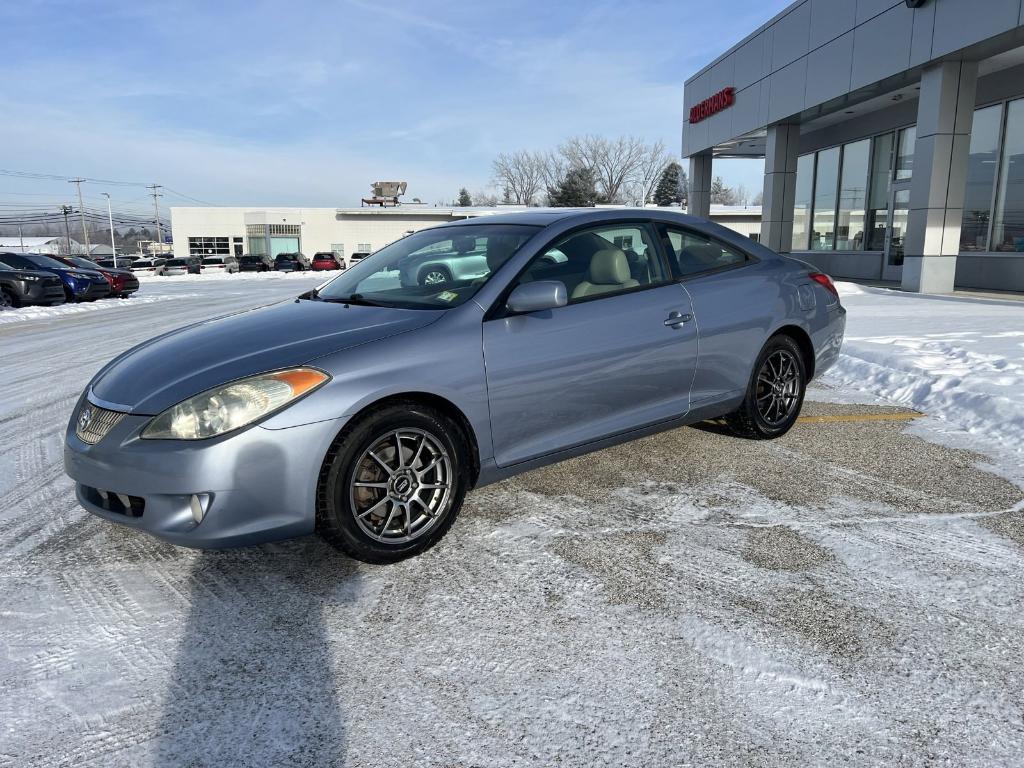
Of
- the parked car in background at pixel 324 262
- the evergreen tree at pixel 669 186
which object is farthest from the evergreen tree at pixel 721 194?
the parked car in background at pixel 324 262

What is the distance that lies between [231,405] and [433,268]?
1.58m

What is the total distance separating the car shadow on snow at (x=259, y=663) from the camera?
2105mm

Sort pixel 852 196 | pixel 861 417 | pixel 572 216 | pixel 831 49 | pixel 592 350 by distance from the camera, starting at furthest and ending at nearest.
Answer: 1. pixel 852 196
2. pixel 831 49
3. pixel 861 417
4. pixel 572 216
5. pixel 592 350

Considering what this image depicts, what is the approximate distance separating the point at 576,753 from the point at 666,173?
92911 millimetres

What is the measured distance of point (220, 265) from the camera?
197 feet

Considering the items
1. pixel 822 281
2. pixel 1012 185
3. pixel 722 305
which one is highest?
pixel 1012 185

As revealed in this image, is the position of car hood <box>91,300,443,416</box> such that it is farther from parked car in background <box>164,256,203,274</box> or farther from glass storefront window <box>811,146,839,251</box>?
parked car in background <box>164,256,203,274</box>

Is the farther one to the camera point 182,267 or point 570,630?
point 182,267

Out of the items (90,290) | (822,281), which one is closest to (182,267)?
(90,290)

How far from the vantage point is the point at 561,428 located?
369 cm

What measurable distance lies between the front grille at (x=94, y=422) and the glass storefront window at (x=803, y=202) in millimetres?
25315

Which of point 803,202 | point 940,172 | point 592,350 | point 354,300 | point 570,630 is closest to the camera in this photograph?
point 570,630

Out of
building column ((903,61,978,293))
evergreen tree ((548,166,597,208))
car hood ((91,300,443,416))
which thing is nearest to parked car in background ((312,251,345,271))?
evergreen tree ((548,166,597,208))

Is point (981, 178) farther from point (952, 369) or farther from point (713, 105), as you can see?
point (952, 369)
